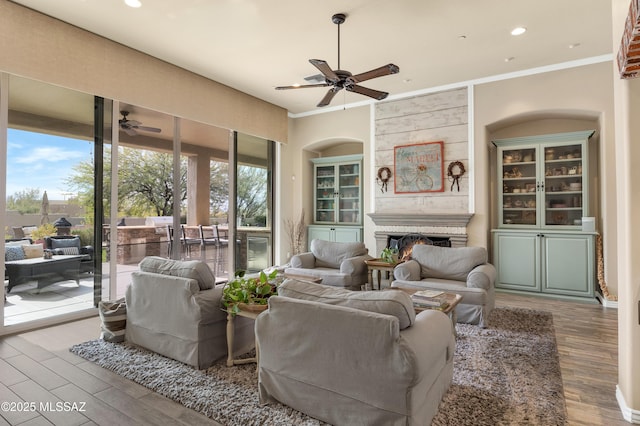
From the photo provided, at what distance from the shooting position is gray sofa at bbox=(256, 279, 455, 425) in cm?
173

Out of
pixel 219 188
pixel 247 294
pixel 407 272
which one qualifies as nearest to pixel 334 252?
pixel 407 272

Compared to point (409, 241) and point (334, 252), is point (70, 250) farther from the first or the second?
point (409, 241)

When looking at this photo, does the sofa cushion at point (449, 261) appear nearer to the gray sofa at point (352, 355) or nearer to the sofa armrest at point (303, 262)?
the sofa armrest at point (303, 262)

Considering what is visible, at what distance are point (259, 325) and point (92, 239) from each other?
3225mm

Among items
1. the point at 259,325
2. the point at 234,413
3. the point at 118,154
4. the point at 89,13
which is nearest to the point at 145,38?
the point at 89,13

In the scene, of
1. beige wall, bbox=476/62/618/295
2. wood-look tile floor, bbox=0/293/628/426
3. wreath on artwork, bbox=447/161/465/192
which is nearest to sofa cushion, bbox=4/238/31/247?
wood-look tile floor, bbox=0/293/628/426

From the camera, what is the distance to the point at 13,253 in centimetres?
367

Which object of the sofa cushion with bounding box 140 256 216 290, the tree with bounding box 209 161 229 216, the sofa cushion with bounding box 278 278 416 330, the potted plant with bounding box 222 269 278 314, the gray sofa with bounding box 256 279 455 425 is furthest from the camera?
the tree with bounding box 209 161 229 216

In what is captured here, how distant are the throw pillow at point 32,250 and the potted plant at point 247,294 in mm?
2586

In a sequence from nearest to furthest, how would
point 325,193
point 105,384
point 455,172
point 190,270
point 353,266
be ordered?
point 105,384, point 190,270, point 353,266, point 455,172, point 325,193

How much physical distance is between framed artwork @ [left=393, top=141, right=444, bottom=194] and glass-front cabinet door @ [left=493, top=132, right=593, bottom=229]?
0.92 m

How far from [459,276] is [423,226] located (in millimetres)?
1704

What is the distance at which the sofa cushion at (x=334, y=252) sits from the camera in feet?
17.0

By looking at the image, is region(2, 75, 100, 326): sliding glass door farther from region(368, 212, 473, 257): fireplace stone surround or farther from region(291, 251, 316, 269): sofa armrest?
region(368, 212, 473, 257): fireplace stone surround
